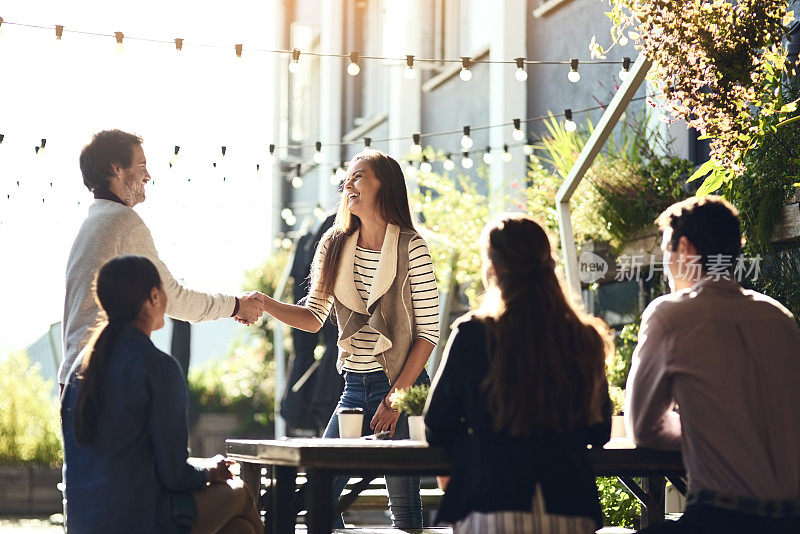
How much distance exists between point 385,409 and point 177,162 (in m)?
3.47

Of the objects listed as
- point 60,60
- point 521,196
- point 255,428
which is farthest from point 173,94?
point 255,428

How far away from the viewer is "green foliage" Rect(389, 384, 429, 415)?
3029mm

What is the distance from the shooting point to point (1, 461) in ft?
29.1

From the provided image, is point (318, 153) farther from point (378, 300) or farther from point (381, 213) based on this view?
point (378, 300)

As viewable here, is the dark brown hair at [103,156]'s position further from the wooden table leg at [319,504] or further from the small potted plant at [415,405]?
the wooden table leg at [319,504]

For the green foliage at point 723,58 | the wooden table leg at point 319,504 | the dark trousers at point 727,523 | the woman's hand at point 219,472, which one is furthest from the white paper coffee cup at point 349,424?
the green foliage at point 723,58

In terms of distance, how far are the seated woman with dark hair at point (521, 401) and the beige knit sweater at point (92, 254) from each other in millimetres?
1216

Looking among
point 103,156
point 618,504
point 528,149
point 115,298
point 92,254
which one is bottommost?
point 618,504

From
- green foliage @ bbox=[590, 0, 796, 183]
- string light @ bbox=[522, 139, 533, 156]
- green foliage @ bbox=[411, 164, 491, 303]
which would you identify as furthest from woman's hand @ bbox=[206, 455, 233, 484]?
green foliage @ bbox=[411, 164, 491, 303]

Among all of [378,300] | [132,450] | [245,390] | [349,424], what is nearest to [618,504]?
[378,300]

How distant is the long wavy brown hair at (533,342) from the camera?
100 inches

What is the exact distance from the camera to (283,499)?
119 inches

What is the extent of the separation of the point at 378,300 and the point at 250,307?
0.57m

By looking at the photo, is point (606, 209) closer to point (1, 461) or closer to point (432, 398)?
point (432, 398)
